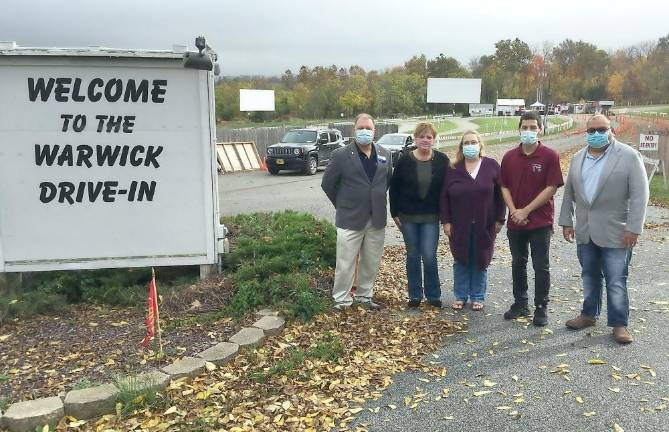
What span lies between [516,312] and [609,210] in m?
1.33

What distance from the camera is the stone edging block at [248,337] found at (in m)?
4.66

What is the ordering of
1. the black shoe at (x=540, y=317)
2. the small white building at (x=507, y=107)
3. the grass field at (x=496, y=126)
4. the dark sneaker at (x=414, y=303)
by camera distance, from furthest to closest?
the small white building at (x=507, y=107)
the grass field at (x=496, y=126)
the dark sneaker at (x=414, y=303)
the black shoe at (x=540, y=317)

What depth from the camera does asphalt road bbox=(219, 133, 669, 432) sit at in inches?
143

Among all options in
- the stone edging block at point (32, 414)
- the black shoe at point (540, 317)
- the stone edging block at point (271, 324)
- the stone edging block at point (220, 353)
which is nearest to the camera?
the stone edging block at point (32, 414)

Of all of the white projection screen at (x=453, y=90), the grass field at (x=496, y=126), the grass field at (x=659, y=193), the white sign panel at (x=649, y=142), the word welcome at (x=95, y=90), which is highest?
the white projection screen at (x=453, y=90)

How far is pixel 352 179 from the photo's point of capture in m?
5.34

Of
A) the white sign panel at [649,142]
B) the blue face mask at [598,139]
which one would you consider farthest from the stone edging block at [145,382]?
the white sign panel at [649,142]

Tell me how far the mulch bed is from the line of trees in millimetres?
56077

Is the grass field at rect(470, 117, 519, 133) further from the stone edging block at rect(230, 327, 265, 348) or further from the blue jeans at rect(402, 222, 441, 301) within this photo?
the stone edging block at rect(230, 327, 265, 348)

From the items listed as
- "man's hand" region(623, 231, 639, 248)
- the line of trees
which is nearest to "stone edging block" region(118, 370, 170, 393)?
"man's hand" region(623, 231, 639, 248)

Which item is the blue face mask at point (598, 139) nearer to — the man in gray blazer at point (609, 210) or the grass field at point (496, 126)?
the man in gray blazer at point (609, 210)

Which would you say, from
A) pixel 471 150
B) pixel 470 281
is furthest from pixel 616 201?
pixel 470 281

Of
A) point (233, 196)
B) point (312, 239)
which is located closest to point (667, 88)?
point (233, 196)

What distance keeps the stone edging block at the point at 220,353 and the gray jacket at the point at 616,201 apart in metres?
3.20
